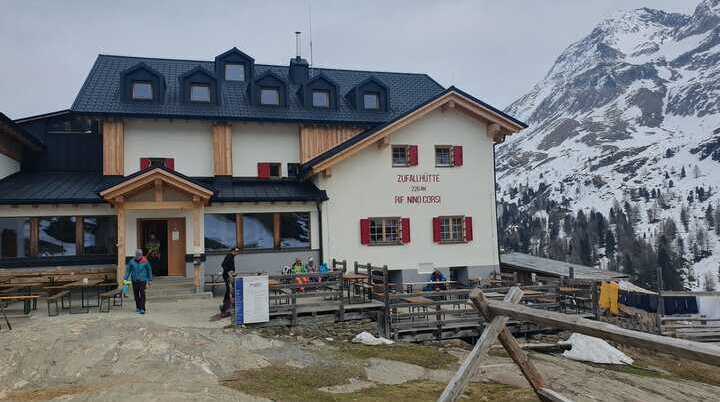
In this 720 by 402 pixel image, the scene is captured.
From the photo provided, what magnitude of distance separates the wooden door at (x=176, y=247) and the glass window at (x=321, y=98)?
8517 mm

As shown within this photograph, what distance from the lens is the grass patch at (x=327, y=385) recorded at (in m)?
8.29

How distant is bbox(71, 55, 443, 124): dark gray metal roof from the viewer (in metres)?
21.2

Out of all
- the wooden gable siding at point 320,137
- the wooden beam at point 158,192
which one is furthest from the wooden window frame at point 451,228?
the wooden beam at point 158,192

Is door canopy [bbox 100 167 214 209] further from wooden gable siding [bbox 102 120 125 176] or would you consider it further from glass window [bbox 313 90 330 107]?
glass window [bbox 313 90 330 107]

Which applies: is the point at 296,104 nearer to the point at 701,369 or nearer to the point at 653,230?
the point at 701,369

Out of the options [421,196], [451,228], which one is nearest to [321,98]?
[421,196]

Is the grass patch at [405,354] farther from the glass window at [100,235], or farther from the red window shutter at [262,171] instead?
the red window shutter at [262,171]

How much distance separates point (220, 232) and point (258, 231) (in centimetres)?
143

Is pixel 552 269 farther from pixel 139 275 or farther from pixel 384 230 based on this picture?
pixel 139 275

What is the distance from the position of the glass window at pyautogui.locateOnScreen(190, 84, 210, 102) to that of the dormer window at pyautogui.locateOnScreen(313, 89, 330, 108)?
4.80 metres

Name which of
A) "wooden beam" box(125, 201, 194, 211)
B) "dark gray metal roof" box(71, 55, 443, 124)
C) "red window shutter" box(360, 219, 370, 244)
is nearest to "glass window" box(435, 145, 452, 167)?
"dark gray metal roof" box(71, 55, 443, 124)

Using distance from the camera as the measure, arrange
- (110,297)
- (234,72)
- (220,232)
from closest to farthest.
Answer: (110,297)
(220,232)
(234,72)

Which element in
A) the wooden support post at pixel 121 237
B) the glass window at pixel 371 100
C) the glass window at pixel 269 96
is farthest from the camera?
the glass window at pixel 371 100

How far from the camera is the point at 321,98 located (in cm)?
2464
